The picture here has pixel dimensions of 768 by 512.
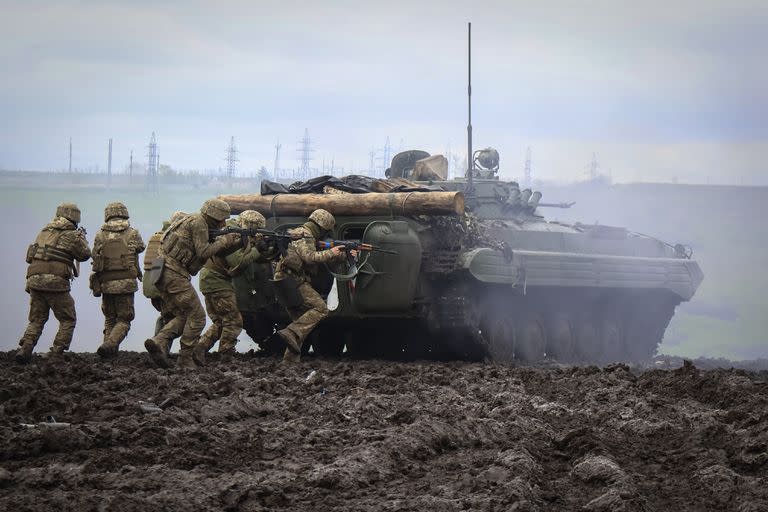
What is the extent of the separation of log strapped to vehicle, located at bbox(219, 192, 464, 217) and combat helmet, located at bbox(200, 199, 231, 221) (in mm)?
2287

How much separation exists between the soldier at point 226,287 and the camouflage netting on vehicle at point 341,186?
155 centimetres

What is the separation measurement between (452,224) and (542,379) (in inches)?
124

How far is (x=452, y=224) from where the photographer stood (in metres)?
16.6

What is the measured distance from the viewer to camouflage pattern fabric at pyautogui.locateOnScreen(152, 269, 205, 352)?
1390 centimetres

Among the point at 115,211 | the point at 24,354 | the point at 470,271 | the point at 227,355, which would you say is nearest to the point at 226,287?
the point at 227,355

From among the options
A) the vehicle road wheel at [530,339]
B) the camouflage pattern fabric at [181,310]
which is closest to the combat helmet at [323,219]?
the camouflage pattern fabric at [181,310]

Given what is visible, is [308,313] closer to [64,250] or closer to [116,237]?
[116,237]

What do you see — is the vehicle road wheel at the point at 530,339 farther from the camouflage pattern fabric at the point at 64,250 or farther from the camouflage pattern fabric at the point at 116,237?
the camouflage pattern fabric at the point at 64,250

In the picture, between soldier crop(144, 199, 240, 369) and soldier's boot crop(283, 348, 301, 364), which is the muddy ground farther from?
soldier's boot crop(283, 348, 301, 364)

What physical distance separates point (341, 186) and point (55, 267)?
3754 millimetres

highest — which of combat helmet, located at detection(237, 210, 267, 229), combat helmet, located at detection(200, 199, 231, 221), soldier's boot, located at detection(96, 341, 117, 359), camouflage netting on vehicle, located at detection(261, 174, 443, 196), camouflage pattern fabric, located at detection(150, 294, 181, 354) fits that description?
camouflage netting on vehicle, located at detection(261, 174, 443, 196)

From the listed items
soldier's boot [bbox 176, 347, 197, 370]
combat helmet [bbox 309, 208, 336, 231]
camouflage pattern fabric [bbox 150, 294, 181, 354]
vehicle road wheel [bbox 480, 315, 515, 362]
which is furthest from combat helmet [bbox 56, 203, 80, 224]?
vehicle road wheel [bbox 480, 315, 515, 362]

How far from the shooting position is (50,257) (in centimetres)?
1506

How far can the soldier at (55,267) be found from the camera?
15.0m
